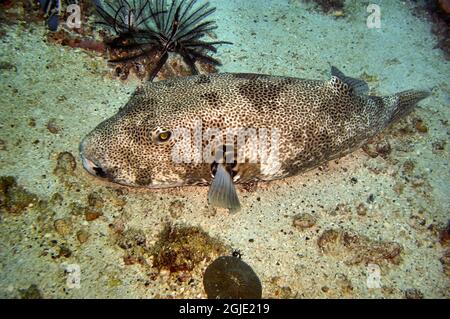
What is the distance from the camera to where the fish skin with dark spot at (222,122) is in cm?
321

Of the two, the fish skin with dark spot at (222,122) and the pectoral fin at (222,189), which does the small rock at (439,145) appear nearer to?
the fish skin with dark spot at (222,122)

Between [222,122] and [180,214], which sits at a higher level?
[222,122]

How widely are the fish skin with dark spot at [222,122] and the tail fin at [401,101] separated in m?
0.76

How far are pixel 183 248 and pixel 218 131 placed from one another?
132 cm

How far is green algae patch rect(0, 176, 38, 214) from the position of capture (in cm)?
315

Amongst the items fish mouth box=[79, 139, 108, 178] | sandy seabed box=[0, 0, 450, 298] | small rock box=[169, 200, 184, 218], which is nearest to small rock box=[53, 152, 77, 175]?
sandy seabed box=[0, 0, 450, 298]

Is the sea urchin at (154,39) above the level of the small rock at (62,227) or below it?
above

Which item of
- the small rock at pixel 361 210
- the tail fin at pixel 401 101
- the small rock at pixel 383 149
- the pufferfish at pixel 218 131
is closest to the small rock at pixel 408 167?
the small rock at pixel 383 149

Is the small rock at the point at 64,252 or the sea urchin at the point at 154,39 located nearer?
the small rock at the point at 64,252

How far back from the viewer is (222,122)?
3205 millimetres

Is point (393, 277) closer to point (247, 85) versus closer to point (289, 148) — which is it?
point (289, 148)

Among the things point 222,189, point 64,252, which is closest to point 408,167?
point 222,189

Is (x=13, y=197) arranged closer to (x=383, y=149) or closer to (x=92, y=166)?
(x=92, y=166)

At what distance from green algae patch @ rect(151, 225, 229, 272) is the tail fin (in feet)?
9.95
